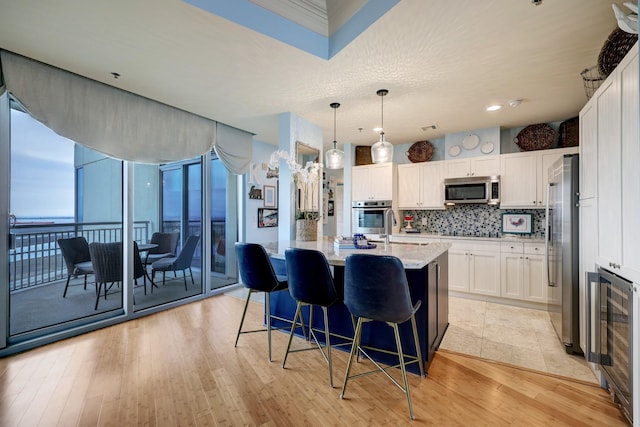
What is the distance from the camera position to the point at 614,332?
175 cm

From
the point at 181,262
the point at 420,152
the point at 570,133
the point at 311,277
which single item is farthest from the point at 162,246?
the point at 570,133

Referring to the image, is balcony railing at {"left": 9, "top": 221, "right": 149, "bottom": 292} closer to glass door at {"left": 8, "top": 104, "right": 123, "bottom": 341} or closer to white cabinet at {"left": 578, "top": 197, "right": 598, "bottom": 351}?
glass door at {"left": 8, "top": 104, "right": 123, "bottom": 341}

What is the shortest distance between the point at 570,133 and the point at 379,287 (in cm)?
391

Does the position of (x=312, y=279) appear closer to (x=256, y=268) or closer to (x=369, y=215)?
(x=256, y=268)

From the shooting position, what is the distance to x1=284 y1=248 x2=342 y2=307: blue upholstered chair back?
198 centimetres

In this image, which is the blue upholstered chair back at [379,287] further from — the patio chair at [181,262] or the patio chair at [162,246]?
the patio chair at [162,246]

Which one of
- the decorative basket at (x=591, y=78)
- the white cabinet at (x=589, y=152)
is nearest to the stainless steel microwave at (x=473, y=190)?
the decorative basket at (x=591, y=78)

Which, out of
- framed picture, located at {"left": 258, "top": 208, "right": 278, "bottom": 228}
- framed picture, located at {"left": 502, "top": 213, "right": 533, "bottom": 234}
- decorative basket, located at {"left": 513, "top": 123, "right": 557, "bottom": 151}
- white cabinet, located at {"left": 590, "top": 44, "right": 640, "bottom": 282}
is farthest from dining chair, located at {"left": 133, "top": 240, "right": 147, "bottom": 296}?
decorative basket, located at {"left": 513, "top": 123, "right": 557, "bottom": 151}

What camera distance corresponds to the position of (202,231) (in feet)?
14.1

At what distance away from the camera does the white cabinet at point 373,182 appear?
480 cm

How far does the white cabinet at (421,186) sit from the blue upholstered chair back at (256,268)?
321 centimetres

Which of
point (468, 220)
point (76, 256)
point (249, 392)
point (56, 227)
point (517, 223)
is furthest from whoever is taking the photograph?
point (468, 220)

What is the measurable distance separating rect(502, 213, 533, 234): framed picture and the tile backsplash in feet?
0.18

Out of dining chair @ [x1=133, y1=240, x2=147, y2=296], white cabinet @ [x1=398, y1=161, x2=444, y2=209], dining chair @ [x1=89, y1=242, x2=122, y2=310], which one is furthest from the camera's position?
white cabinet @ [x1=398, y1=161, x2=444, y2=209]
